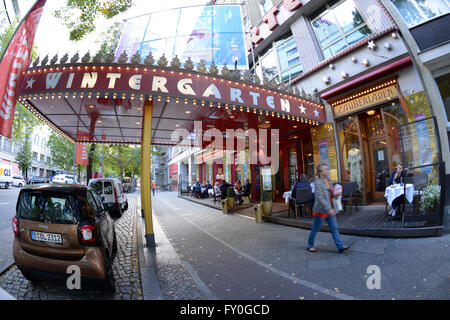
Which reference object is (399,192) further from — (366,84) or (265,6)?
(265,6)

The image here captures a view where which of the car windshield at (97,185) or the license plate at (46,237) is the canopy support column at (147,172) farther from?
the car windshield at (97,185)

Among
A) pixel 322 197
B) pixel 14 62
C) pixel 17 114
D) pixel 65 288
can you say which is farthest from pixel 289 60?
pixel 17 114

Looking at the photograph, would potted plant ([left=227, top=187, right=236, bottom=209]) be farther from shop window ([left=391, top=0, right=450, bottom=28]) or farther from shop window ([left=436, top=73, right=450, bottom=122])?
shop window ([left=391, top=0, right=450, bottom=28])

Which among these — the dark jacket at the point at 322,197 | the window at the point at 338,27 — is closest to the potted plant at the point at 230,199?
the dark jacket at the point at 322,197

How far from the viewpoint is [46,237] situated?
2.99 meters

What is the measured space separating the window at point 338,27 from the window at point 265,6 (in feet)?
11.5

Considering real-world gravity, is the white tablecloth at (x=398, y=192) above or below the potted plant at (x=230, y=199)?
above

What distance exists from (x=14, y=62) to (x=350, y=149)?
35.8ft

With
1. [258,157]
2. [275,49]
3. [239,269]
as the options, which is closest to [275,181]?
[258,157]

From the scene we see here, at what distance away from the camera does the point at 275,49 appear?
44.4ft

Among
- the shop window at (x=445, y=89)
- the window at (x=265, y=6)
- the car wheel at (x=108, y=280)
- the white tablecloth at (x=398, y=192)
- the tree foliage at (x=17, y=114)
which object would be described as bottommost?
the car wheel at (x=108, y=280)

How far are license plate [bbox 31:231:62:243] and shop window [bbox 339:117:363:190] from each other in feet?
32.4

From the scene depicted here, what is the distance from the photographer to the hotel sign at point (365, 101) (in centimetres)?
804
